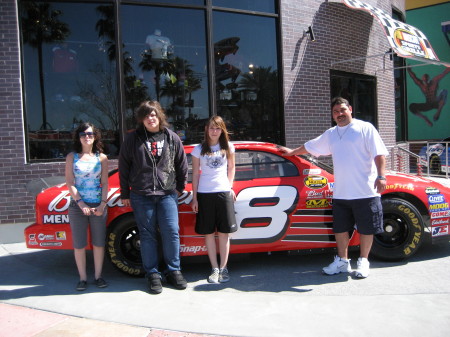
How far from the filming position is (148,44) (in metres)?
7.78

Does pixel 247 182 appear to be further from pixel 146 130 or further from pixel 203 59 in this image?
pixel 203 59

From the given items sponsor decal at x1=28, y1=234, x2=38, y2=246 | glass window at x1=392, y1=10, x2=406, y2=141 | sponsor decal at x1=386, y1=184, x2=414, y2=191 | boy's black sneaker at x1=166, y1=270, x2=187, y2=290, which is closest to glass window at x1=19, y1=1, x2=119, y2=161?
sponsor decal at x1=28, y1=234, x2=38, y2=246

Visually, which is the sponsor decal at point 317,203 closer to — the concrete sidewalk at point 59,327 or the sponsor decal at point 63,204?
the sponsor decal at point 63,204

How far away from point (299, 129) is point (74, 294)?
6060 mm

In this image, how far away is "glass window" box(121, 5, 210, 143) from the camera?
762cm

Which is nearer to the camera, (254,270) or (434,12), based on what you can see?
(254,270)

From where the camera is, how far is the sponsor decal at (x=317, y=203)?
15.1 feet

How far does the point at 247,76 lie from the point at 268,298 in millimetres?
5652

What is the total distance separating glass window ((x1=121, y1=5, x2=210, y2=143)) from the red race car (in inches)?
127

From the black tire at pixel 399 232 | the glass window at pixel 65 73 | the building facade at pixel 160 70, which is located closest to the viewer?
the black tire at pixel 399 232

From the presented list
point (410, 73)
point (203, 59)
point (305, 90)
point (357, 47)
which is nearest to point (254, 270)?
point (203, 59)

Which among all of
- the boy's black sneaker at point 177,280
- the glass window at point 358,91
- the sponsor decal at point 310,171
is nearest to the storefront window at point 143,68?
the glass window at point 358,91

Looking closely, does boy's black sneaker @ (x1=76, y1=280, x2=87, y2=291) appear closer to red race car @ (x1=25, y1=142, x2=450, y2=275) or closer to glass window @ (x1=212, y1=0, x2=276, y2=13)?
red race car @ (x1=25, y1=142, x2=450, y2=275)

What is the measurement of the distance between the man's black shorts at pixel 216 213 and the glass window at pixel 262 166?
1.69 feet
